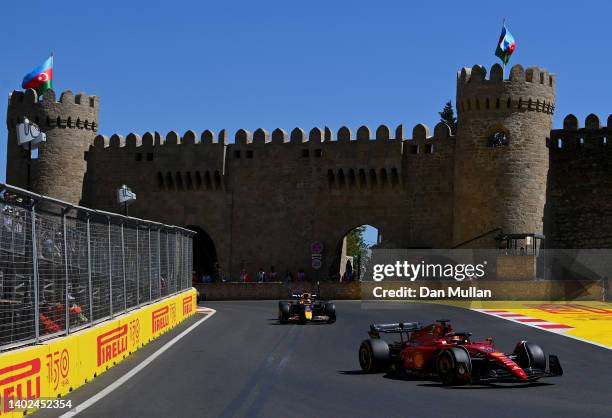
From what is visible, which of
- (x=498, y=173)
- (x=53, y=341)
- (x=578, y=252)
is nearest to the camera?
(x=53, y=341)

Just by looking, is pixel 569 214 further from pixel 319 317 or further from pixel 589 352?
pixel 589 352

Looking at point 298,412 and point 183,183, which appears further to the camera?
point 183,183

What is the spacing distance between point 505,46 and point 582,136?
18.0ft

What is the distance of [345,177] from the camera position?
48875 mm

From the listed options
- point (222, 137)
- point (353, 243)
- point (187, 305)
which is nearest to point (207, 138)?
point (222, 137)

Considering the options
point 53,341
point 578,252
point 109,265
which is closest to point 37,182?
point 578,252

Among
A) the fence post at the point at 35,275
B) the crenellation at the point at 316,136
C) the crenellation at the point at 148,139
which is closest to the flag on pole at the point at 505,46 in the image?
the crenellation at the point at 316,136

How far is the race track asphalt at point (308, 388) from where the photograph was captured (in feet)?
36.8

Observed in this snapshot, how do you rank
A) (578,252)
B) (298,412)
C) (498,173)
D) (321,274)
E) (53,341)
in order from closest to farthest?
(298,412), (53,341), (578,252), (498,173), (321,274)

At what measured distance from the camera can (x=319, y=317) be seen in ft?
86.5

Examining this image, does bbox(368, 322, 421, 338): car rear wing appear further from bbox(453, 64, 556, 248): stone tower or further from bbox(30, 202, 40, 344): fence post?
bbox(453, 64, 556, 248): stone tower

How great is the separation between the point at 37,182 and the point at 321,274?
50.7 feet

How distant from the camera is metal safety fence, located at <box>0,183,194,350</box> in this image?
10.9m

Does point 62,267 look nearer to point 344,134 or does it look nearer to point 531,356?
point 531,356
